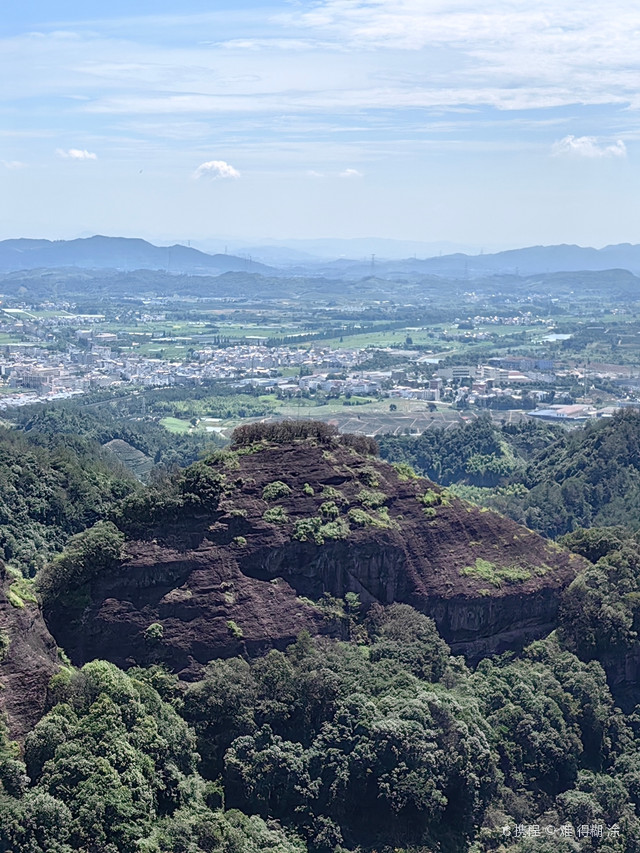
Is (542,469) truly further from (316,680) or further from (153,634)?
(153,634)

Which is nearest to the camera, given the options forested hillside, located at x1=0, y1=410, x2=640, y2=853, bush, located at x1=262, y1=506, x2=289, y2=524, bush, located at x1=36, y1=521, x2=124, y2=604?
forested hillside, located at x1=0, y1=410, x2=640, y2=853

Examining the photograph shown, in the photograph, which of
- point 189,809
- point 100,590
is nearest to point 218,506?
point 100,590

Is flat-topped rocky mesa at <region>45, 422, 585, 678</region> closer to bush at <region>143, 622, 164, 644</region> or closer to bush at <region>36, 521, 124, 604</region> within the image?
bush at <region>143, 622, 164, 644</region>

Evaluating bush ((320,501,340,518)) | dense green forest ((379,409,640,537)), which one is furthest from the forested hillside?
dense green forest ((379,409,640,537))

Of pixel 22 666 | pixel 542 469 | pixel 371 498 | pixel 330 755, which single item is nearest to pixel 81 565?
pixel 22 666

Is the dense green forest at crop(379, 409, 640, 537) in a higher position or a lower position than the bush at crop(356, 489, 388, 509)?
lower

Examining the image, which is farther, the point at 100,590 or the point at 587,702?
the point at 587,702

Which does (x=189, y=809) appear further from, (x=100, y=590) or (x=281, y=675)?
(x=100, y=590)
